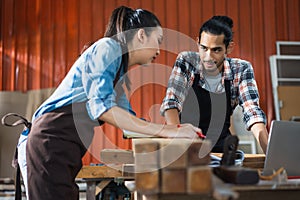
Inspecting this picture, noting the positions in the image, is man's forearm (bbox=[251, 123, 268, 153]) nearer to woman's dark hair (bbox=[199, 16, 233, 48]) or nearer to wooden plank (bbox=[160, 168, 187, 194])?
woman's dark hair (bbox=[199, 16, 233, 48])

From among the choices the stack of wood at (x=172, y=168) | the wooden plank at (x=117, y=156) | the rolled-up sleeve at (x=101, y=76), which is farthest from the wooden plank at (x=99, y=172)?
the stack of wood at (x=172, y=168)

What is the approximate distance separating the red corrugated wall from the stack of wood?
4.11 m

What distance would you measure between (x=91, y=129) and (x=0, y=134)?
11.7 feet

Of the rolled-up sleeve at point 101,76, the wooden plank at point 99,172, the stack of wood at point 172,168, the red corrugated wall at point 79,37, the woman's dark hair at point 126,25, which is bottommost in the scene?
the wooden plank at point 99,172

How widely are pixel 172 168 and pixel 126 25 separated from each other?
761mm

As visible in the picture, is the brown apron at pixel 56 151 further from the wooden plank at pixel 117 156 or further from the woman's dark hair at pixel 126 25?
the wooden plank at pixel 117 156

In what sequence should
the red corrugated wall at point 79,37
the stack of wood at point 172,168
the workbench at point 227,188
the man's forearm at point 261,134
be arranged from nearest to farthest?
the stack of wood at point 172,168 < the workbench at point 227,188 < the man's forearm at point 261,134 < the red corrugated wall at point 79,37

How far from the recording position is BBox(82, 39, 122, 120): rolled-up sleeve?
147 centimetres

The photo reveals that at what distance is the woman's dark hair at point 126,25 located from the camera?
171 cm

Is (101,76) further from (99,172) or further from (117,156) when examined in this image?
(99,172)

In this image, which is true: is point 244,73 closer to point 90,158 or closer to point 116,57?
point 116,57

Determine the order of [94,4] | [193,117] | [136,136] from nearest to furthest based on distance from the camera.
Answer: [136,136] → [193,117] → [94,4]

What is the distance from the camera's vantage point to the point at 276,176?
1.40m

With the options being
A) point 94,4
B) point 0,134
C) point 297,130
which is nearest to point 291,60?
point 94,4
